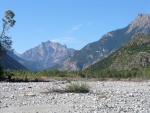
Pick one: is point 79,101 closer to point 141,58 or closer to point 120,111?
point 120,111

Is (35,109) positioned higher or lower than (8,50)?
lower

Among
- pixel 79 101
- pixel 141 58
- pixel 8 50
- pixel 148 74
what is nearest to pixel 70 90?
pixel 79 101

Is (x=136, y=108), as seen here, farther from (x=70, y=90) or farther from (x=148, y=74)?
(x=148, y=74)

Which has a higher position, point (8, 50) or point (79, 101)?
point (8, 50)

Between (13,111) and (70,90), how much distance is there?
10.4 metres

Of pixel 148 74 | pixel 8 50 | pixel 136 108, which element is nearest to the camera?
pixel 136 108

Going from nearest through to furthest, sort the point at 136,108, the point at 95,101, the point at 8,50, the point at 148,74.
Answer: the point at 136,108 → the point at 95,101 → the point at 8,50 → the point at 148,74

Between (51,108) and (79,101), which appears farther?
(79,101)

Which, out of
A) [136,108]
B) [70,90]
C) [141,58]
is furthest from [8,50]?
[141,58]

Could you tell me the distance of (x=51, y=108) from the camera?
17.9 meters

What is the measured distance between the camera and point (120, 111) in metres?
16.7

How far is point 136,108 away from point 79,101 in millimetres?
4228

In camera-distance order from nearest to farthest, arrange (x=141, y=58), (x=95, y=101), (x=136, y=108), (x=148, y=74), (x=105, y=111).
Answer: (x=105, y=111) < (x=136, y=108) < (x=95, y=101) < (x=148, y=74) < (x=141, y=58)

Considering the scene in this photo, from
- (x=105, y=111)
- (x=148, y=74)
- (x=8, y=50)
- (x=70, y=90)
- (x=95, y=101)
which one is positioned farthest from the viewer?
(x=148, y=74)
